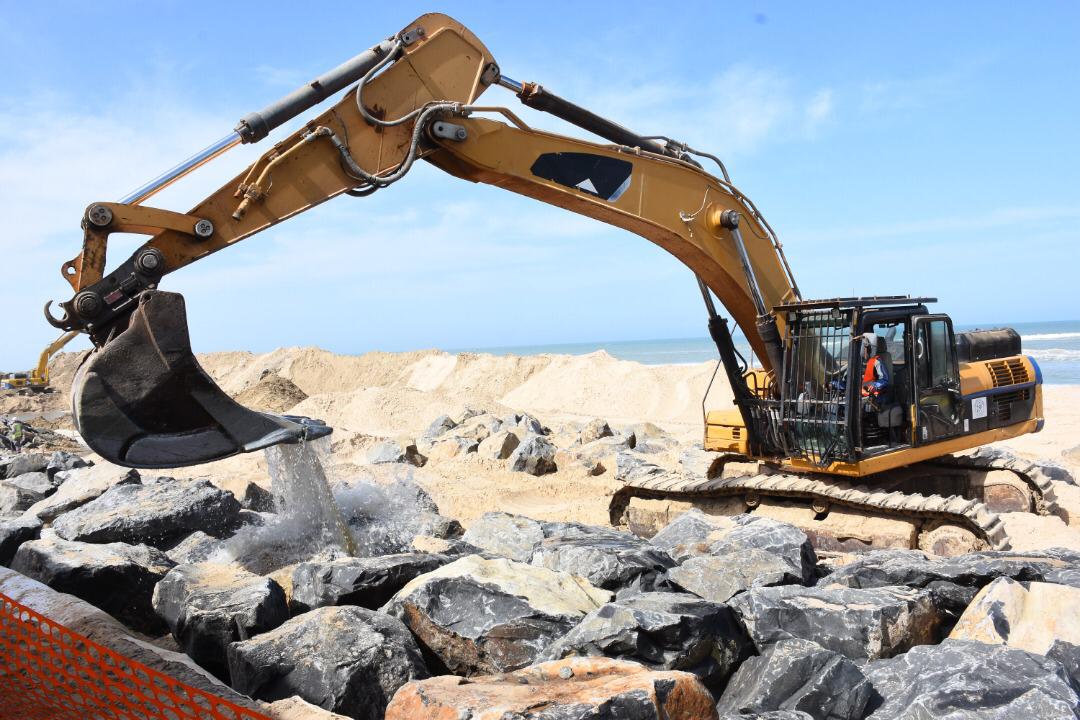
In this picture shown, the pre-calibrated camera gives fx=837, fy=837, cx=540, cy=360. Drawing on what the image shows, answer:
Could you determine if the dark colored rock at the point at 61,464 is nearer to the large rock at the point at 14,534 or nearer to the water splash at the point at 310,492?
the large rock at the point at 14,534

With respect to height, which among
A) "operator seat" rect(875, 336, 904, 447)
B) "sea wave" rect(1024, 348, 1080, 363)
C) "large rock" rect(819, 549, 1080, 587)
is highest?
"operator seat" rect(875, 336, 904, 447)

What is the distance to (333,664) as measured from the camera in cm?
383

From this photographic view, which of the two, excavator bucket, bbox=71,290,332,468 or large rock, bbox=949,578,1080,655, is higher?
excavator bucket, bbox=71,290,332,468

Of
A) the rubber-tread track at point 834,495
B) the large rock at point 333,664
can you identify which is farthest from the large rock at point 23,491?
the rubber-tread track at point 834,495

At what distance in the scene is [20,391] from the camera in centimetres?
3133

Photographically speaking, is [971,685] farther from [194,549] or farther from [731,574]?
[194,549]

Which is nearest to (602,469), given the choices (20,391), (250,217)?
(250,217)

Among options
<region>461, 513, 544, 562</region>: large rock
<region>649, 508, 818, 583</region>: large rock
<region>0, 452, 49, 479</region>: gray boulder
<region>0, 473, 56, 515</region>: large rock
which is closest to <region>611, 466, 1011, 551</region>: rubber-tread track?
<region>649, 508, 818, 583</region>: large rock

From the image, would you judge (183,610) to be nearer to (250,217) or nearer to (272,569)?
(272,569)

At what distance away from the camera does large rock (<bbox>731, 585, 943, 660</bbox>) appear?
4.05 m

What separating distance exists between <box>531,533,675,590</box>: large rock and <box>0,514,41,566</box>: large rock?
13.2 feet

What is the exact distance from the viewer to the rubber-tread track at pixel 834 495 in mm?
6219

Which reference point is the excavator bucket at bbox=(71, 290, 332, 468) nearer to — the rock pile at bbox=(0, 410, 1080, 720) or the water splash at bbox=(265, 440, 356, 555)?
the rock pile at bbox=(0, 410, 1080, 720)

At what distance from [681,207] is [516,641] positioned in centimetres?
391
